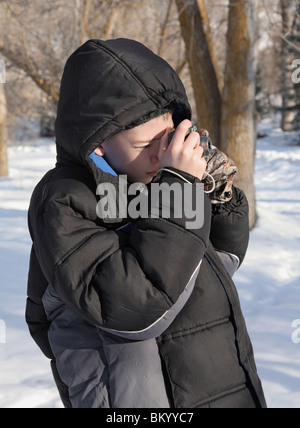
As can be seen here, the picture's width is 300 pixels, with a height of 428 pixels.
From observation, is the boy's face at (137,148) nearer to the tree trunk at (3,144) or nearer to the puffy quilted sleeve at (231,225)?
the puffy quilted sleeve at (231,225)

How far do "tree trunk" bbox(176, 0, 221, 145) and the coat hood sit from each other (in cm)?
490

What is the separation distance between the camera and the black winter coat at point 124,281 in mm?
1087

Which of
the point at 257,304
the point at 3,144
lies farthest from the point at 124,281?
the point at 3,144

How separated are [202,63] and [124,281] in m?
5.43

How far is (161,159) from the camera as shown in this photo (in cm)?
121

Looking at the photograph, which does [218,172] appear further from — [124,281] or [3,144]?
[3,144]

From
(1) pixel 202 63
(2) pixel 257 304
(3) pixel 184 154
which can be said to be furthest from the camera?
(1) pixel 202 63

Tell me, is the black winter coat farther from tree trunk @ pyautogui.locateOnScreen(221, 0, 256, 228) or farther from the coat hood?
tree trunk @ pyautogui.locateOnScreen(221, 0, 256, 228)

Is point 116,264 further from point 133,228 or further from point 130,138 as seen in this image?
point 130,138

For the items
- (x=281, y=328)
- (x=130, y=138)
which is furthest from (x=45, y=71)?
(x=130, y=138)

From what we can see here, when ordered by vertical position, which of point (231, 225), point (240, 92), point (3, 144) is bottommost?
point (3, 144)

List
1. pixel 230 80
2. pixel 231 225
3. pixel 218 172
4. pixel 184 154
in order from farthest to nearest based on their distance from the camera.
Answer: pixel 230 80 < pixel 231 225 < pixel 218 172 < pixel 184 154

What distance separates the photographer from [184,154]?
118 centimetres
